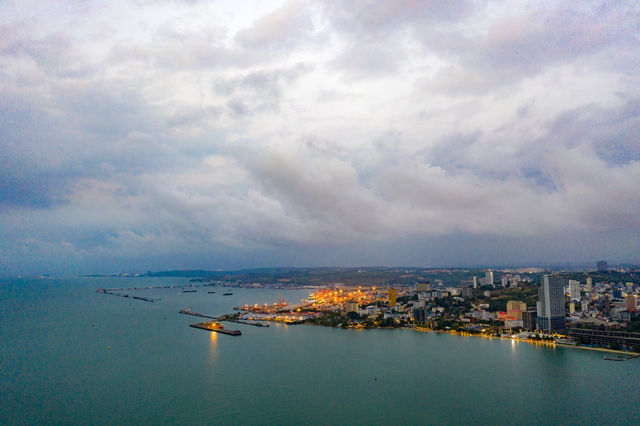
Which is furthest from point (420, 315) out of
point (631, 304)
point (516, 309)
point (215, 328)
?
point (631, 304)

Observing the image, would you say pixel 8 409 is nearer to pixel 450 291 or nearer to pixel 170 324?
pixel 170 324

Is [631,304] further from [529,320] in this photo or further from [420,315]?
[420,315]

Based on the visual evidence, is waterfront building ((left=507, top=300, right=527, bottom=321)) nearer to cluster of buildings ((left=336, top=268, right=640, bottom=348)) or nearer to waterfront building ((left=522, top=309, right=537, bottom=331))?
cluster of buildings ((left=336, top=268, right=640, bottom=348))

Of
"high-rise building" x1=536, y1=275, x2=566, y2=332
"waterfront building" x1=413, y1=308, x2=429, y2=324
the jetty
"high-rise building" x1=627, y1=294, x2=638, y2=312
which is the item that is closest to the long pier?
"waterfront building" x1=413, y1=308, x2=429, y2=324

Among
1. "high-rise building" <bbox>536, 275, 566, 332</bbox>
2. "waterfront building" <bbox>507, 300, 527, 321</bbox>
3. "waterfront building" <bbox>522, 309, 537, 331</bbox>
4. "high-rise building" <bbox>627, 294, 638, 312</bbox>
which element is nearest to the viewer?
"high-rise building" <bbox>536, 275, 566, 332</bbox>

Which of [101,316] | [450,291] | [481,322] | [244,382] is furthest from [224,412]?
[450,291]

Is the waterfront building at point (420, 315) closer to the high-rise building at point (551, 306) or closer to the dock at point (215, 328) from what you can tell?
the high-rise building at point (551, 306)
